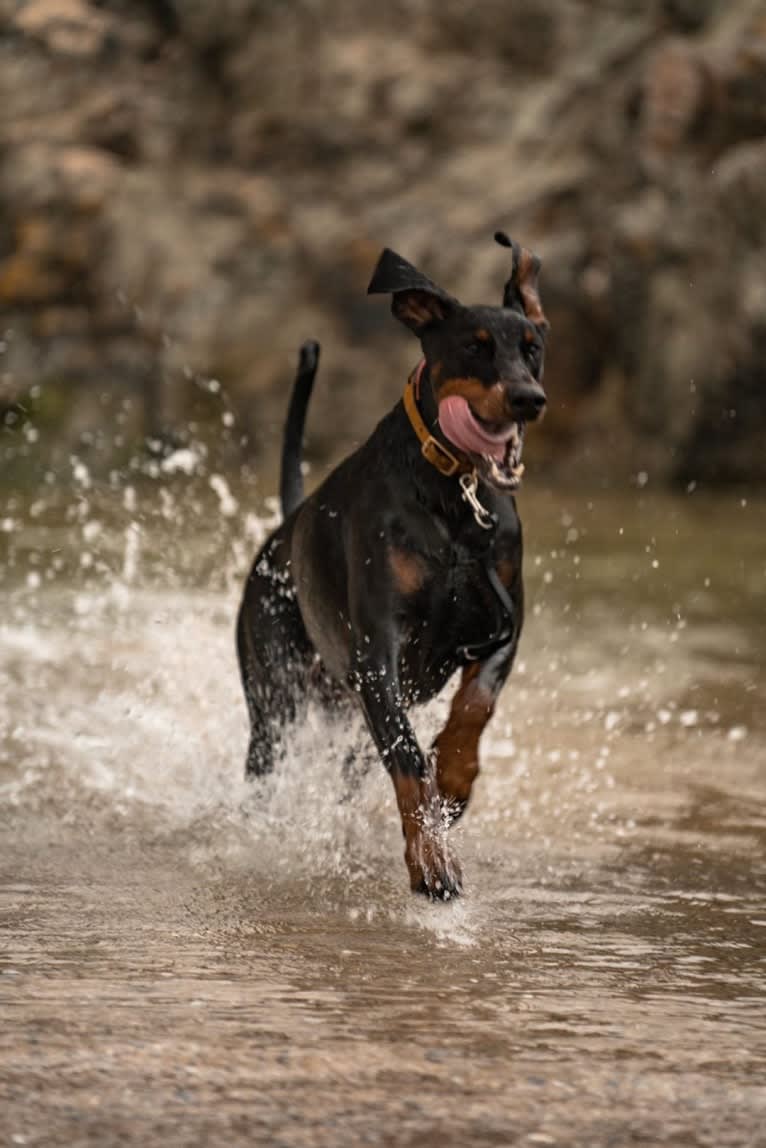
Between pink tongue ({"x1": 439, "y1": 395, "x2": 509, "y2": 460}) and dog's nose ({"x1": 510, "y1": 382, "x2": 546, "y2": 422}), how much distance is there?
0.32 ft

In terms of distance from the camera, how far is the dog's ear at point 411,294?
3.71m

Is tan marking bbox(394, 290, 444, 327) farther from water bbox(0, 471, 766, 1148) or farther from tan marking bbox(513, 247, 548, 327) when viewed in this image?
water bbox(0, 471, 766, 1148)

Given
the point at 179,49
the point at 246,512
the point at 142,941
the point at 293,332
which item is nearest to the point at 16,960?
the point at 142,941

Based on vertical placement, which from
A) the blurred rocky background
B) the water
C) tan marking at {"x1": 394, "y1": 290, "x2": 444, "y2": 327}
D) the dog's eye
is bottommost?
the water

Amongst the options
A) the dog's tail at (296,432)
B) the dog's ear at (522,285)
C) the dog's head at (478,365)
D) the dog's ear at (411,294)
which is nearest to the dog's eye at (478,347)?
the dog's head at (478,365)

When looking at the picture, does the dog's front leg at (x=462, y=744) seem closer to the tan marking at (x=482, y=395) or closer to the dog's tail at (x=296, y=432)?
the tan marking at (x=482, y=395)

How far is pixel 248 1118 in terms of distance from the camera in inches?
89.1

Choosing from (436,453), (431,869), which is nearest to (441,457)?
(436,453)

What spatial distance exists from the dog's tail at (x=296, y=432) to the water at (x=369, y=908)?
2.04ft

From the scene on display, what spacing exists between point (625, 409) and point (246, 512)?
3087 millimetres

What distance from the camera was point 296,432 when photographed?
4836mm

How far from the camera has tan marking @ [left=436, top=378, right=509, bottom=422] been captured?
3.49m

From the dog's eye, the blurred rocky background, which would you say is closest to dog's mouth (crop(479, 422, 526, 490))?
the dog's eye

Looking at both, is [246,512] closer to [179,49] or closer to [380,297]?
[380,297]
